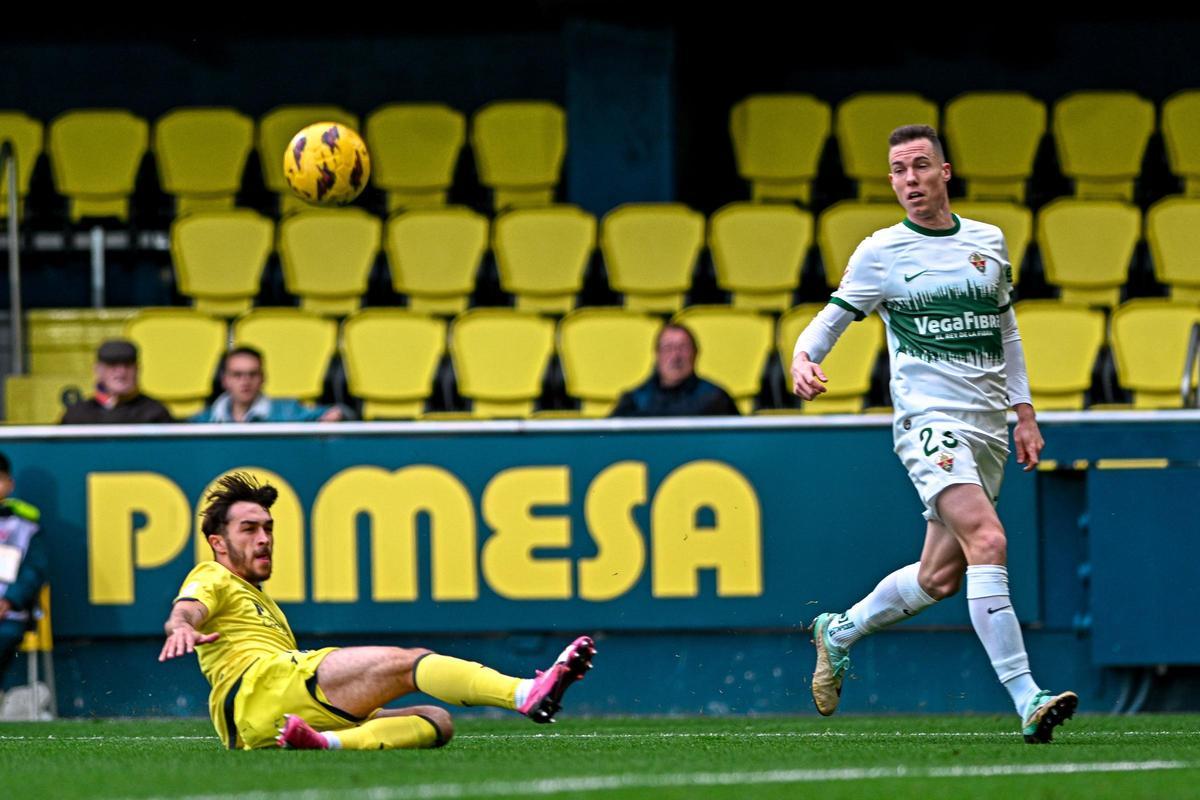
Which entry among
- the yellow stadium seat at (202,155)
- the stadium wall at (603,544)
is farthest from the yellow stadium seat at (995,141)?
the stadium wall at (603,544)

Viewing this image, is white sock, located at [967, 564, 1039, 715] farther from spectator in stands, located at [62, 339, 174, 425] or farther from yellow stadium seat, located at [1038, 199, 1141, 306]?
yellow stadium seat, located at [1038, 199, 1141, 306]

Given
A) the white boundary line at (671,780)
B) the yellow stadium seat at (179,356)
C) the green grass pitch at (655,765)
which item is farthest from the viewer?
the yellow stadium seat at (179,356)

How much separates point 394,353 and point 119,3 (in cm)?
548

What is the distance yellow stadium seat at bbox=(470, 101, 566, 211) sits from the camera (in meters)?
14.1

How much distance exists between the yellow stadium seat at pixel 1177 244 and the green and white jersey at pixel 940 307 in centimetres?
635

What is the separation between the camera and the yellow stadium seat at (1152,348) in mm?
11688

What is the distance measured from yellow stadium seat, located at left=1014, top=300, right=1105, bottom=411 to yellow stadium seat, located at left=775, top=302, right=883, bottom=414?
0.85 m

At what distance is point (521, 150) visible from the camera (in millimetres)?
14180

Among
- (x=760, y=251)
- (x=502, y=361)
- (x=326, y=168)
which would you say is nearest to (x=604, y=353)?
(x=502, y=361)

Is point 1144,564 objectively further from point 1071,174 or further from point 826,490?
point 1071,174

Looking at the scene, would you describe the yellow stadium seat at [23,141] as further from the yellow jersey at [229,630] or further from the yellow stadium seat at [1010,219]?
the yellow jersey at [229,630]

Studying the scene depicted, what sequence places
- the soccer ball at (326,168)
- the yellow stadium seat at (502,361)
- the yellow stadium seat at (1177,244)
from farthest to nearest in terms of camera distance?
the yellow stadium seat at (1177,244) → the yellow stadium seat at (502,361) → the soccer ball at (326,168)

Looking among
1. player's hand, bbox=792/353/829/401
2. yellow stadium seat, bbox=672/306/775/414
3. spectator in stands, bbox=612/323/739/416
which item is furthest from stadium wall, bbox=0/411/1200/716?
player's hand, bbox=792/353/829/401

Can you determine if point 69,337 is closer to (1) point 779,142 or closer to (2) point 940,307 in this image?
(1) point 779,142
